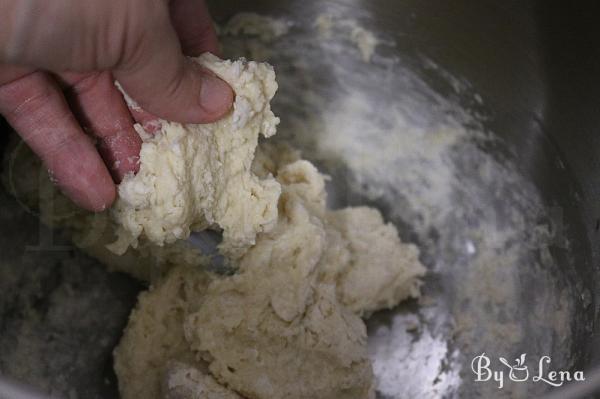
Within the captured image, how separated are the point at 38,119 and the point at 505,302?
54.7 inches

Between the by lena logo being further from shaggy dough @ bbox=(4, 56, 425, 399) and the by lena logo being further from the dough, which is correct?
the dough

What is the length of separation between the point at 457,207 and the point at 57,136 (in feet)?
4.20

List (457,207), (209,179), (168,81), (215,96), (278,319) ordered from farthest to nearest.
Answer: (457,207) < (278,319) < (209,179) < (215,96) < (168,81)

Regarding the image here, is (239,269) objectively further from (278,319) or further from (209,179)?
(209,179)

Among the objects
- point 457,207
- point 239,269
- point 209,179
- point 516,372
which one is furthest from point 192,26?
point 516,372

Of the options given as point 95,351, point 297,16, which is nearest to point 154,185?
point 95,351

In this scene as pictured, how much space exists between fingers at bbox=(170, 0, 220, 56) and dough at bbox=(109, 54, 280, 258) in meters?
0.26

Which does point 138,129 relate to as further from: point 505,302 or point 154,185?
point 505,302

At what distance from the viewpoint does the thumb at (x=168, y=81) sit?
1.17 metres

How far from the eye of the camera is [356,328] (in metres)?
1.75

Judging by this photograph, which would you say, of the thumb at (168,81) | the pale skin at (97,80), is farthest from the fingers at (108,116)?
the thumb at (168,81)

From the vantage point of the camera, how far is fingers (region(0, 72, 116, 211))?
1447 mm

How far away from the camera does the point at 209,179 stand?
1517 millimetres

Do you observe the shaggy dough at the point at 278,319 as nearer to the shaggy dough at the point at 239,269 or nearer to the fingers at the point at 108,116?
the shaggy dough at the point at 239,269
